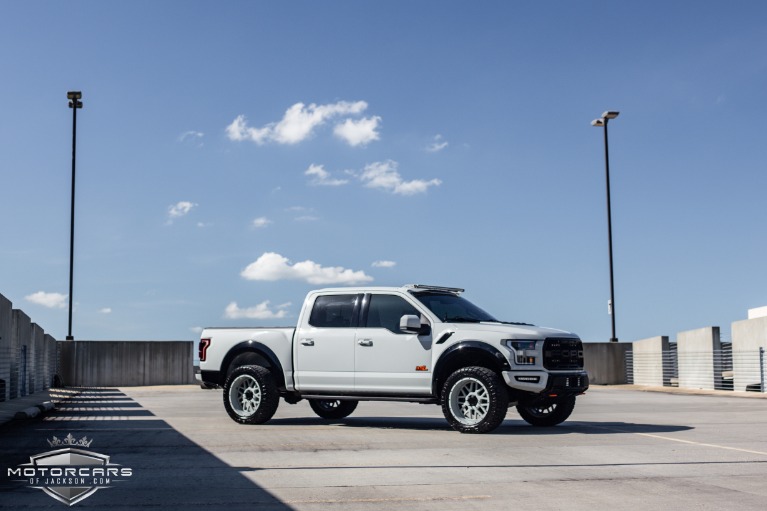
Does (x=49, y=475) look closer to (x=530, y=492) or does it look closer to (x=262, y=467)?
(x=262, y=467)

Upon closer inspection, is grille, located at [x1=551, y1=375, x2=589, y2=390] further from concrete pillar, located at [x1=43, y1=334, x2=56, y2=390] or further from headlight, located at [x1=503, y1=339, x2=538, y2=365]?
concrete pillar, located at [x1=43, y1=334, x2=56, y2=390]

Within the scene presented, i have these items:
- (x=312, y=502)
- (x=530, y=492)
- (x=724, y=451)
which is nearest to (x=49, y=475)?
(x=312, y=502)

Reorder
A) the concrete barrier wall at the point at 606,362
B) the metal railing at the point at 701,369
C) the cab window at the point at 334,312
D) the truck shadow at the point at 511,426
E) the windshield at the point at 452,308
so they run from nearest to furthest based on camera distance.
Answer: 1. the truck shadow at the point at 511,426
2. the windshield at the point at 452,308
3. the cab window at the point at 334,312
4. the metal railing at the point at 701,369
5. the concrete barrier wall at the point at 606,362

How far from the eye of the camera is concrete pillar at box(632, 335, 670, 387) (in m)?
36.6

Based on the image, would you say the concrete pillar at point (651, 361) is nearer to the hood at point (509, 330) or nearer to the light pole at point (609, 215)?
the light pole at point (609, 215)

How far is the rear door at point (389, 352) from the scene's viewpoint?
14.9 m

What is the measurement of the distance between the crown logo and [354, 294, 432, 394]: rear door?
4285 millimetres

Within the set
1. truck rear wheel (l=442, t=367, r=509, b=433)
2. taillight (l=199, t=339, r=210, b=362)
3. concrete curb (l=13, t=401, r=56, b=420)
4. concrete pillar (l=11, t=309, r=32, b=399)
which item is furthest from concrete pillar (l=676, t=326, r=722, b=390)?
concrete curb (l=13, t=401, r=56, b=420)

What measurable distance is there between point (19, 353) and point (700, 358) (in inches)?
870

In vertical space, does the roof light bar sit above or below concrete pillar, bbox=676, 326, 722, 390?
above

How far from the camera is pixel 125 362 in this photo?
124 feet

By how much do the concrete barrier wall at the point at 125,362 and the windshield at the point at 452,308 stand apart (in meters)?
24.3

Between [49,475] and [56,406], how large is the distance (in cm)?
1418

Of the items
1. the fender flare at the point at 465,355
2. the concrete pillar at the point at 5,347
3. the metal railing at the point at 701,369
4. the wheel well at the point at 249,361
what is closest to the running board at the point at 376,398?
the fender flare at the point at 465,355
